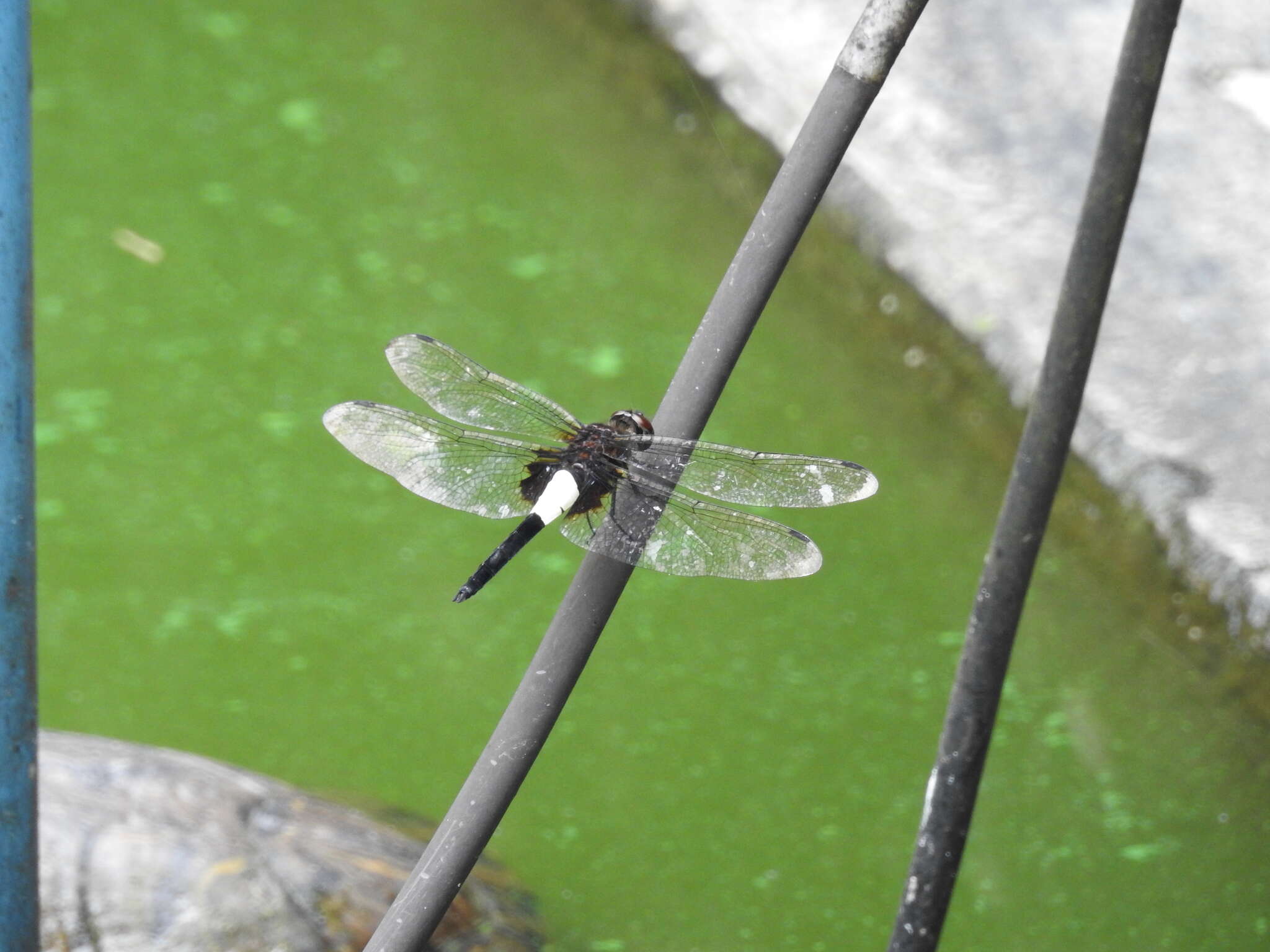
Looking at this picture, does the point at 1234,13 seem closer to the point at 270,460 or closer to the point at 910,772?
the point at 910,772

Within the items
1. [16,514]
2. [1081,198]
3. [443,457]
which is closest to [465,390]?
[443,457]

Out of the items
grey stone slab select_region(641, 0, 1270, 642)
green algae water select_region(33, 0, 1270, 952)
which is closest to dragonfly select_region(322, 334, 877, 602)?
green algae water select_region(33, 0, 1270, 952)

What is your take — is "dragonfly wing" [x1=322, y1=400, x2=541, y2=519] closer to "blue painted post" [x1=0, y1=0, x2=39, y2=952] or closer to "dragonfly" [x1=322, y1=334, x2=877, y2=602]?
"dragonfly" [x1=322, y1=334, x2=877, y2=602]

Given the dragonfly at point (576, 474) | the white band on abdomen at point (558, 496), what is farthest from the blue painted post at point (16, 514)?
the white band on abdomen at point (558, 496)

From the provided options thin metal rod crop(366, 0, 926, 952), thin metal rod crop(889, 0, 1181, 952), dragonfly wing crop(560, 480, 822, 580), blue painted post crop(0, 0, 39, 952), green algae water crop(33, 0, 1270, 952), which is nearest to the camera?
thin metal rod crop(366, 0, 926, 952)

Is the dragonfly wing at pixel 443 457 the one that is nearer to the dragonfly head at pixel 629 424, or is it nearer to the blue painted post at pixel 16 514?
the dragonfly head at pixel 629 424
